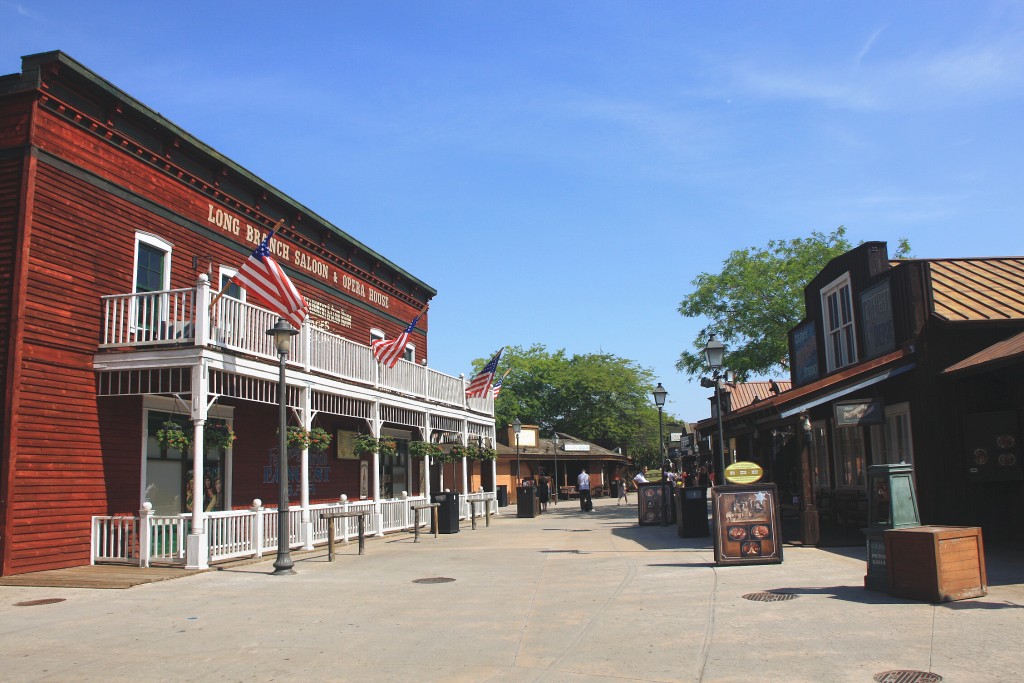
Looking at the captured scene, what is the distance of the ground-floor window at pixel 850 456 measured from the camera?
18016 millimetres

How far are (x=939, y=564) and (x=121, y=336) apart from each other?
1297 cm

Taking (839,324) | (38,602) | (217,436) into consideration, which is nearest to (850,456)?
(839,324)

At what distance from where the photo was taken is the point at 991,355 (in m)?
12.8

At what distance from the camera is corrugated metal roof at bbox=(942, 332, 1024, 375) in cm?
1167

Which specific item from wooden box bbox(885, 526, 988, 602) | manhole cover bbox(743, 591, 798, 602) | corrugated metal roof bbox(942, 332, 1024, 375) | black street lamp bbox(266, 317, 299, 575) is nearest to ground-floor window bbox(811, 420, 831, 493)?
corrugated metal roof bbox(942, 332, 1024, 375)

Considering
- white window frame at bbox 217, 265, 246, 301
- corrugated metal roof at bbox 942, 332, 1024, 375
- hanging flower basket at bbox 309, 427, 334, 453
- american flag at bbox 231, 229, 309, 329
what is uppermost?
white window frame at bbox 217, 265, 246, 301

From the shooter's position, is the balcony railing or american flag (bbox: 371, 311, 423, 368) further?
american flag (bbox: 371, 311, 423, 368)

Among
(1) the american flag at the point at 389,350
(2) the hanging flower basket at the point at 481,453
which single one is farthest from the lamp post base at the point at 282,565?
(2) the hanging flower basket at the point at 481,453

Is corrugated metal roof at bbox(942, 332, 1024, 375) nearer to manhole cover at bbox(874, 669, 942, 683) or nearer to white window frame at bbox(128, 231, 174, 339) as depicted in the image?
manhole cover at bbox(874, 669, 942, 683)

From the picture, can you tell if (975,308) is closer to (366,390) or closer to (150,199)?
(366,390)

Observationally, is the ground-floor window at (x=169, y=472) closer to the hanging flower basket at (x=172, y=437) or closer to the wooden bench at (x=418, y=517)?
the hanging flower basket at (x=172, y=437)

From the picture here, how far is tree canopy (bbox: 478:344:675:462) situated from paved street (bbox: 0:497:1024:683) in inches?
1996

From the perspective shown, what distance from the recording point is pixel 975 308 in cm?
1472

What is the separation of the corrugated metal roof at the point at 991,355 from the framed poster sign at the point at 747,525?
141 inches
